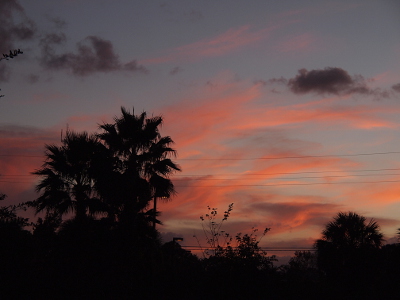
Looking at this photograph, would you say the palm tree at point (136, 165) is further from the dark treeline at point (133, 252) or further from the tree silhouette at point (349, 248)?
the tree silhouette at point (349, 248)

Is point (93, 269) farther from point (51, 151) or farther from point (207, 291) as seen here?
point (51, 151)

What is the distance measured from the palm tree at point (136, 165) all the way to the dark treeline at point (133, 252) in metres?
0.06

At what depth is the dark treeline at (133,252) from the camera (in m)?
10.8

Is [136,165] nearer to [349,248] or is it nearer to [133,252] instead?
[133,252]

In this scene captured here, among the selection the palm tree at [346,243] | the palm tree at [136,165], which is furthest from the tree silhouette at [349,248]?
the palm tree at [136,165]

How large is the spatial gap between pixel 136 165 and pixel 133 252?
23.9 ft

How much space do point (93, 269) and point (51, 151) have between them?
45.3 ft

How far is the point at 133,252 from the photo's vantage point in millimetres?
19953

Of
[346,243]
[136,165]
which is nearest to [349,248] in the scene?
[346,243]

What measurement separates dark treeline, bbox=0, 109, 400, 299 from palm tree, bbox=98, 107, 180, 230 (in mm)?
62

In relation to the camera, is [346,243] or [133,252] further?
[346,243]

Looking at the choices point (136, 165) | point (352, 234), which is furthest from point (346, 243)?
point (136, 165)

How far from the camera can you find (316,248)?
30.2 metres

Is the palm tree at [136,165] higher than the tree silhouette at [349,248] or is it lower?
higher
